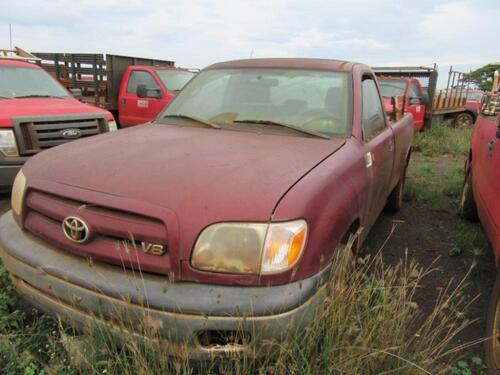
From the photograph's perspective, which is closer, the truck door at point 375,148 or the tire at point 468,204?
the truck door at point 375,148

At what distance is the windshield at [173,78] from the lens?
8703 millimetres

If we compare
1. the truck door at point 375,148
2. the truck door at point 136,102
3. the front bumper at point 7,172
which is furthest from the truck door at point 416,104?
the front bumper at point 7,172

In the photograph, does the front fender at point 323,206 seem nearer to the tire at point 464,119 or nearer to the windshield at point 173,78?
the windshield at point 173,78

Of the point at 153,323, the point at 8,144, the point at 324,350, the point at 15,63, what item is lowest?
the point at 324,350

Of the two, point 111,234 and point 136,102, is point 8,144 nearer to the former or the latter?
point 111,234

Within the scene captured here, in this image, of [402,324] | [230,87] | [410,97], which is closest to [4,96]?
[230,87]

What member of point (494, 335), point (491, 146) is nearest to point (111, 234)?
point (494, 335)

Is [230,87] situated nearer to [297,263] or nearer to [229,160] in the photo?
[229,160]

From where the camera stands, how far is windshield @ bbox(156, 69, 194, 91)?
8.70 meters

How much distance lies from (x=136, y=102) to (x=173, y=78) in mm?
965

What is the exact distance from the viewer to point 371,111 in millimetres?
3518

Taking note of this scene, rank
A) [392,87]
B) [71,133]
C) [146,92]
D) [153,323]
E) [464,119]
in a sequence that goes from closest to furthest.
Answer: [153,323], [71,133], [146,92], [392,87], [464,119]

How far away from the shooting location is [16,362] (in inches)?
83.0

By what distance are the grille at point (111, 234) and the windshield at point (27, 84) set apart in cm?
436
